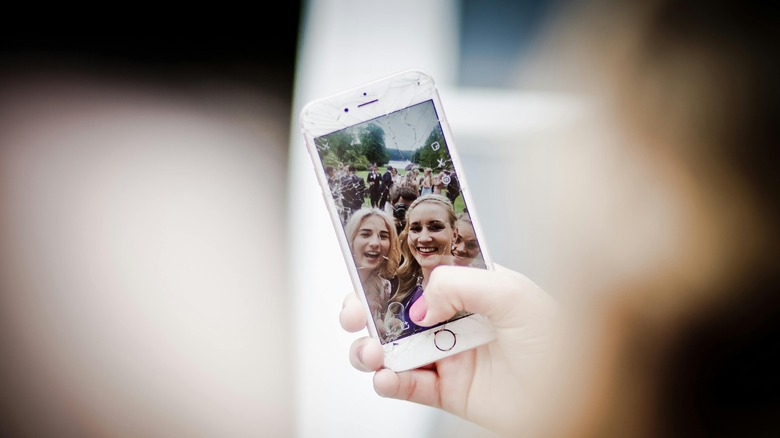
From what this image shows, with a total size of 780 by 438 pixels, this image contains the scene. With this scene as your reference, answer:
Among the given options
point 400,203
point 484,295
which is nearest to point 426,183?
point 400,203

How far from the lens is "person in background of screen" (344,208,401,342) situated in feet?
1.86

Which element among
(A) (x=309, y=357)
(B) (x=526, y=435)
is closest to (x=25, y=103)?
(A) (x=309, y=357)

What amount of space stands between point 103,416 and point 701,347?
0.74 metres

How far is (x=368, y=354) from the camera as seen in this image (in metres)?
0.54

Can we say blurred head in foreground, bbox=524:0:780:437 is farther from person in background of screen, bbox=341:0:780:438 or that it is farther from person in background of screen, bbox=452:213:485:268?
person in background of screen, bbox=452:213:485:268

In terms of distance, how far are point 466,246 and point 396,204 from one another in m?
0.09

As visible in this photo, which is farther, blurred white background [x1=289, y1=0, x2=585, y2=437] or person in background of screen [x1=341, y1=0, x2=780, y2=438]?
blurred white background [x1=289, y1=0, x2=585, y2=437]

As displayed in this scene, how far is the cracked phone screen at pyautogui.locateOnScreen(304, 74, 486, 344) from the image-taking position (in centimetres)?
56

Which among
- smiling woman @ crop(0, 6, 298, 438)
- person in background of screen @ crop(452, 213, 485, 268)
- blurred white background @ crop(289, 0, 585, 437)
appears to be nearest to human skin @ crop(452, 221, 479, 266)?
person in background of screen @ crop(452, 213, 485, 268)

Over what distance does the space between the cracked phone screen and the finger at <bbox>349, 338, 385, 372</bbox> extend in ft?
0.08

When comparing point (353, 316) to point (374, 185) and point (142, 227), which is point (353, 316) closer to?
point (374, 185)

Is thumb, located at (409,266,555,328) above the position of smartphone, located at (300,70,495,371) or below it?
below

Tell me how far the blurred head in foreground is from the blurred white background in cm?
5

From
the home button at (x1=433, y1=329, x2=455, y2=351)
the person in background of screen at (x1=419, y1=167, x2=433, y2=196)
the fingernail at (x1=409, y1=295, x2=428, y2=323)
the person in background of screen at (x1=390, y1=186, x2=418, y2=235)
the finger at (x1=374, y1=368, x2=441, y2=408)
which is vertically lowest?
the finger at (x1=374, y1=368, x2=441, y2=408)
